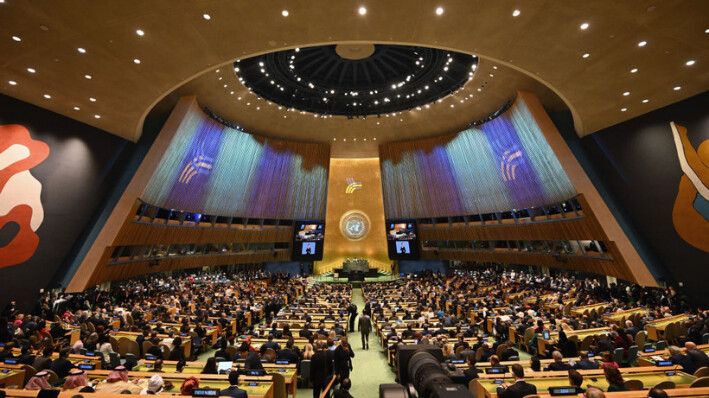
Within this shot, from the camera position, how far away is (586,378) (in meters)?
5.15

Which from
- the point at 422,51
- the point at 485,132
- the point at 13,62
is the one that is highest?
the point at 422,51

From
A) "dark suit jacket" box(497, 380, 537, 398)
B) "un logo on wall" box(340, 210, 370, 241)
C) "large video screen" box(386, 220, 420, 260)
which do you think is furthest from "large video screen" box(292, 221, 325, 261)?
"dark suit jacket" box(497, 380, 537, 398)

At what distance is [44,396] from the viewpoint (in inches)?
130

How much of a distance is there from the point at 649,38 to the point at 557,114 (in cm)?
1010

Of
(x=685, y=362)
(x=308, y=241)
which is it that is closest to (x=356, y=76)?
(x=308, y=241)

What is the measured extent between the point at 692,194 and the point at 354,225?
2494cm

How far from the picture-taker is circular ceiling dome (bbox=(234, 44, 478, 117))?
17.9 m

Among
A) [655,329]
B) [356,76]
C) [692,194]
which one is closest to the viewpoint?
[655,329]

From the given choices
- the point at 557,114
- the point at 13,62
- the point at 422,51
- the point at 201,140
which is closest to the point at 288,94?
the point at 201,140

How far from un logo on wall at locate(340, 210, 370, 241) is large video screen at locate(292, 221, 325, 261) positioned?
216 inches

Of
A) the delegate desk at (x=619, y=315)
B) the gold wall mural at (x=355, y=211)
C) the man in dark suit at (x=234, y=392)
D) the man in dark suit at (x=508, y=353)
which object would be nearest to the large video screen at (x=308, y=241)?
the gold wall mural at (x=355, y=211)

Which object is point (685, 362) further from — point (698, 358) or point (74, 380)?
point (74, 380)

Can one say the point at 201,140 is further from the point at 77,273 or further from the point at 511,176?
the point at 511,176

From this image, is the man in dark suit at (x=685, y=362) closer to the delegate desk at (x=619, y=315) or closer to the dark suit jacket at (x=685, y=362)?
the dark suit jacket at (x=685, y=362)
